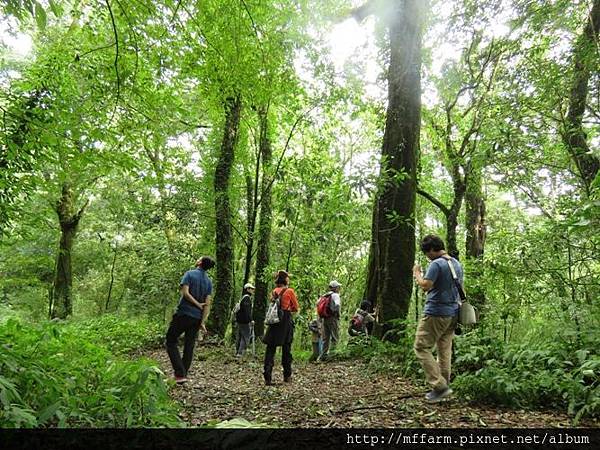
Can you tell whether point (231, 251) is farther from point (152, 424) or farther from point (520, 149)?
point (152, 424)

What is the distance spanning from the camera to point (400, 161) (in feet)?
29.4

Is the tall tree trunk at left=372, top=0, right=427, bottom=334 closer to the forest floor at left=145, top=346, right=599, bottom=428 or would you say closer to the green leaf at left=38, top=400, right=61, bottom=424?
the forest floor at left=145, top=346, right=599, bottom=428

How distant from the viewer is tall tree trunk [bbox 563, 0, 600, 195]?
7.65 meters

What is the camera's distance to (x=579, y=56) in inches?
307

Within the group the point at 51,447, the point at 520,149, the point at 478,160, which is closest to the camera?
the point at 51,447

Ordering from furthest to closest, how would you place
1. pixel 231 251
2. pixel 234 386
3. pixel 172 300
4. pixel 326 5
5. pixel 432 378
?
pixel 172 300 < pixel 231 251 < pixel 326 5 < pixel 234 386 < pixel 432 378

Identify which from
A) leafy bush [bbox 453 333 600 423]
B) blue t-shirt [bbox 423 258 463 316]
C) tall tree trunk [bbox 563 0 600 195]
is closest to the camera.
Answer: leafy bush [bbox 453 333 600 423]

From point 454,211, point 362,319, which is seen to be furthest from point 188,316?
point 454,211

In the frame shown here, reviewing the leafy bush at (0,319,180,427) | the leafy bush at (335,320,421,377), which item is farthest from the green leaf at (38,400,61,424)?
the leafy bush at (335,320,421,377)

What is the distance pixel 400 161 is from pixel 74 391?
7293mm

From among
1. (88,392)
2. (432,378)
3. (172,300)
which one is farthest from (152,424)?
(172,300)

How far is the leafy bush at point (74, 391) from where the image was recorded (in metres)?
3.05

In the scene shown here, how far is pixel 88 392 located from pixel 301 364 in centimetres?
675

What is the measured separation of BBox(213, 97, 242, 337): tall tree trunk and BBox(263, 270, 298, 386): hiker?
6.91 metres
